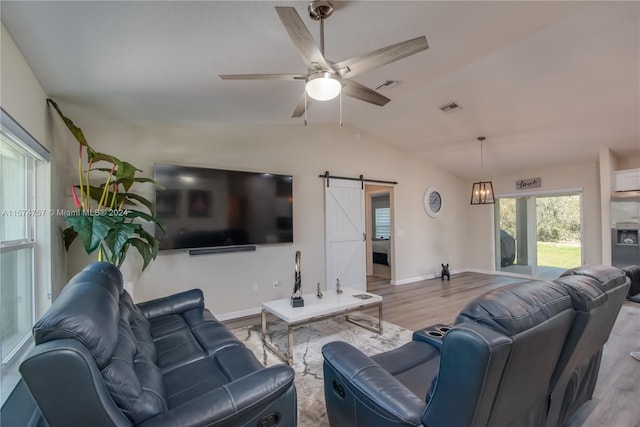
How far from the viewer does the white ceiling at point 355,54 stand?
1.85m

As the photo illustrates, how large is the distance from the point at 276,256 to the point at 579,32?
4.28m

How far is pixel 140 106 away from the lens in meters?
2.98

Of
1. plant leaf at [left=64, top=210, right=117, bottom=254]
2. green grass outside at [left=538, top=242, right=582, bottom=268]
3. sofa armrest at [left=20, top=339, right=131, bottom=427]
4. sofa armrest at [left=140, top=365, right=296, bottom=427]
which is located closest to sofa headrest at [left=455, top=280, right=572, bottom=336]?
sofa armrest at [left=140, top=365, right=296, bottom=427]

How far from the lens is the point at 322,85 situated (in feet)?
6.50

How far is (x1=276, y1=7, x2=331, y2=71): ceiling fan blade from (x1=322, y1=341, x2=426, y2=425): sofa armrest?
1.76 metres

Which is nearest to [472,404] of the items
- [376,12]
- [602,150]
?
[376,12]

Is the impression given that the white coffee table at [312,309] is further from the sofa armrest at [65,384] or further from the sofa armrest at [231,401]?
the sofa armrest at [65,384]

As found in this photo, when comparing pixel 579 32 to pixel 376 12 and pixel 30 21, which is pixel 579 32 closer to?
pixel 376 12

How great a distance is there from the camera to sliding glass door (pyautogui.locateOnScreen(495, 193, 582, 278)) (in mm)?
5957

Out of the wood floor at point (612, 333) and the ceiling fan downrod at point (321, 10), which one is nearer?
the ceiling fan downrod at point (321, 10)

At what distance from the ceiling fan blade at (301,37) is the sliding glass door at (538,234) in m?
A: 6.55

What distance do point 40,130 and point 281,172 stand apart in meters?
2.81

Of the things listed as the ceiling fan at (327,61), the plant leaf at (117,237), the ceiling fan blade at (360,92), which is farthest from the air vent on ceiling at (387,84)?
the plant leaf at (117,237)

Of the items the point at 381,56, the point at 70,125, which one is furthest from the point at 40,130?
the point at 381,56
